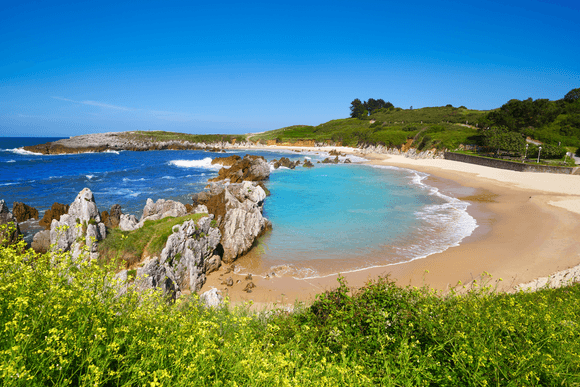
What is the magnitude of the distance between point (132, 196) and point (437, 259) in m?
31.2

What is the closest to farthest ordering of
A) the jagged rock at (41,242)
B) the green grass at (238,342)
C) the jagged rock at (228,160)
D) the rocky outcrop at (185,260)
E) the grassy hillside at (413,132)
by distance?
the green grass at (238,342) < the rocky outcrop at (185,260) < the jagged rock at (41,242) < the jagged rock at (228,160) < the grassy hillside at (413,132)

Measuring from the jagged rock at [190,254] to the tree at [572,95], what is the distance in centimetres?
11758

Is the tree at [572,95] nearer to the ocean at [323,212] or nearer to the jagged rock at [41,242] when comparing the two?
the ocean at [323,212]

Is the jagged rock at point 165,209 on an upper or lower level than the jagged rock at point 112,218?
upper

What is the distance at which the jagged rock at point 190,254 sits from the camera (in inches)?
472

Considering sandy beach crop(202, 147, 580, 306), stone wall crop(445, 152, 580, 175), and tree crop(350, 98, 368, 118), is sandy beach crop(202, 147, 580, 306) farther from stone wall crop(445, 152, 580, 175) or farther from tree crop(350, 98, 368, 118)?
tree crop(350, 98, 368, 118)

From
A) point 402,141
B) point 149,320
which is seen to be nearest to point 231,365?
point 149,320

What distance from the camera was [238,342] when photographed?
14.0 ft

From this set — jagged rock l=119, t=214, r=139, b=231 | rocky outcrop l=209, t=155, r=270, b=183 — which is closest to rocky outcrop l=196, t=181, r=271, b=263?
jagged rock l=119, t=214, r=139, b=231

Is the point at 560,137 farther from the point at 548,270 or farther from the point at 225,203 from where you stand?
the point at 225,203

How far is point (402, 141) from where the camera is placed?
90.8 meters

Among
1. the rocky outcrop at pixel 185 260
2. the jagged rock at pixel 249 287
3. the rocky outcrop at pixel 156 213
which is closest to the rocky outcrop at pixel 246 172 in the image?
the rocky outcrop at pixel 156 213

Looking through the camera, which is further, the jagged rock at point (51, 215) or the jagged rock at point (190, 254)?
the jagged rock at point (51, 215)

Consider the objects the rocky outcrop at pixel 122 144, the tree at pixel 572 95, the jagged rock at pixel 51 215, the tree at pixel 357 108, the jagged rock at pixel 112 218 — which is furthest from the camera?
the tree at pixel 357 108
